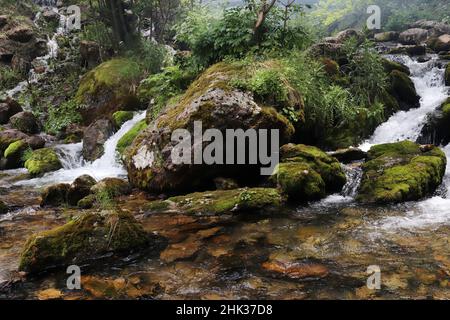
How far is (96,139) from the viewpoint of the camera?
41.0 ft

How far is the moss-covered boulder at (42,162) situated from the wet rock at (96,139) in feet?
3.02

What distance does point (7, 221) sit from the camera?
6.98 metres

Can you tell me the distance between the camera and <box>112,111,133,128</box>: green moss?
13211 millimetres

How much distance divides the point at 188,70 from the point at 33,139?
6.10 m

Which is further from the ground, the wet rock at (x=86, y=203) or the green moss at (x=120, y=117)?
the green moss at (x=120, y=117)

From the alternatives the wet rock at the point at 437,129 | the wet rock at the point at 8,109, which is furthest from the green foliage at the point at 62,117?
the wet rock at the point at 437,129

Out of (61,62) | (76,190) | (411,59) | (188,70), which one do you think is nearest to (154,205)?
(76,190)

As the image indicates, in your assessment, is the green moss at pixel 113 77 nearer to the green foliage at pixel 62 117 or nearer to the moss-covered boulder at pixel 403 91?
the green foliage at pixel 62 117

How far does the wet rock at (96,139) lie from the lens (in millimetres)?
12173

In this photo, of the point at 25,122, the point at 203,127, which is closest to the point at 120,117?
the point at 25,122

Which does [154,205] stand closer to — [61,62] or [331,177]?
[331,177]

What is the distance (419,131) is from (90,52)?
14023 millimetres

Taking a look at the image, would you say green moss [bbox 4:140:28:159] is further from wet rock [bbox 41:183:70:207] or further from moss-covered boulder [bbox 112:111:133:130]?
wet rock [bbox 41:183:70:207]

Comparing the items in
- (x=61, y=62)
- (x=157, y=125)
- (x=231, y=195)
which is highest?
(x=61, y=62)
